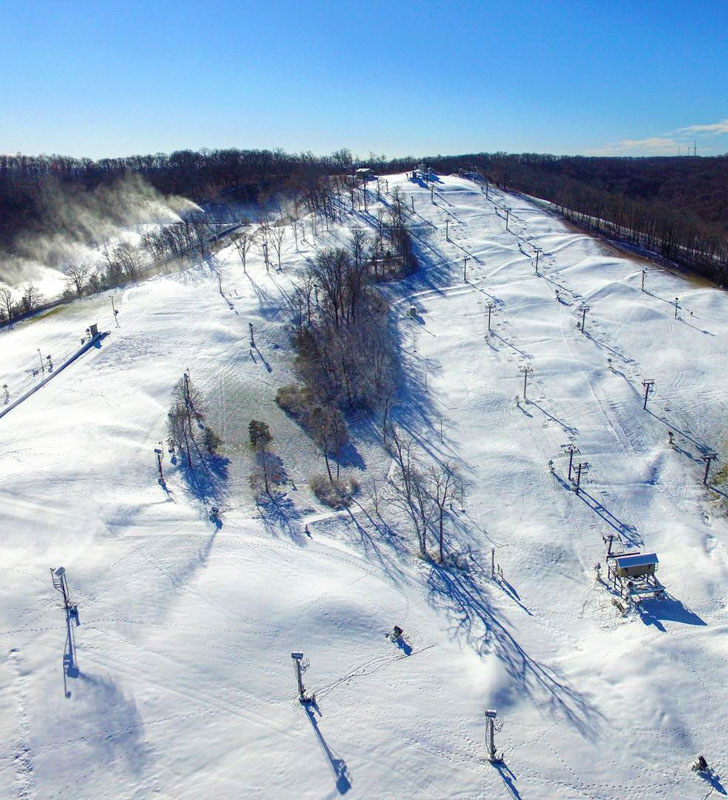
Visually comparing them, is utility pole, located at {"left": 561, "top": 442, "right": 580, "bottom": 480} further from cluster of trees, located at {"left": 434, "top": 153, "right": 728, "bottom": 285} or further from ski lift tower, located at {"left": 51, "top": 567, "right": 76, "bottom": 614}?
cluster of trees, located at {"left": 434, "top": 153, "right": 728, "bottom": 285}

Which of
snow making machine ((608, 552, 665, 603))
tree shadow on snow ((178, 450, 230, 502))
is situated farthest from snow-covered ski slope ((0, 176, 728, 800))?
tree shadow on snow ((178, 450, 230, 502))

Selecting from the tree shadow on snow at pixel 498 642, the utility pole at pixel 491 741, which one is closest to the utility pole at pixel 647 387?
the tree shadow on snow at pixel 498 642

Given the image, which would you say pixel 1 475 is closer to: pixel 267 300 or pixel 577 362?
pixel 267 300

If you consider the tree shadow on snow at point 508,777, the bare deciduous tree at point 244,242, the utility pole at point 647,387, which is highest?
the bare deciduous tree at point 244,242

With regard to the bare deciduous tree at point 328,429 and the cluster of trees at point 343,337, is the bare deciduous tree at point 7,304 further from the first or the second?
the bare deciduous tree at point 328,429

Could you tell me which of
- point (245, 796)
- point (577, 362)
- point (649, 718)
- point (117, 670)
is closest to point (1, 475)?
point (117, 670)
